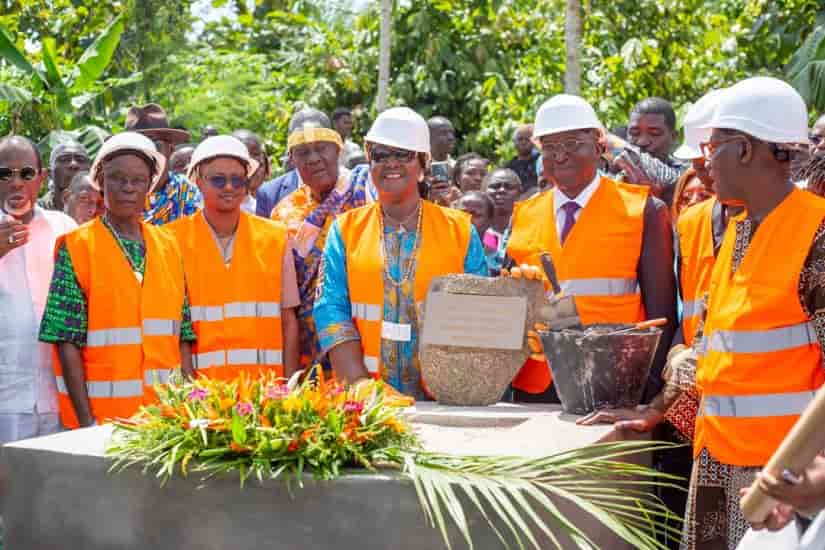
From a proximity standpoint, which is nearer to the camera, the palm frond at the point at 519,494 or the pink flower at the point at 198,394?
the palm frond at the point at 519,494

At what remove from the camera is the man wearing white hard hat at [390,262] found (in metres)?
5.19

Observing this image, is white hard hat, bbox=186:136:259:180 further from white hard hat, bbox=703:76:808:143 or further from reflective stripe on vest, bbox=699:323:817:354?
reflective stripe on vest, bbox=699:323:817:354

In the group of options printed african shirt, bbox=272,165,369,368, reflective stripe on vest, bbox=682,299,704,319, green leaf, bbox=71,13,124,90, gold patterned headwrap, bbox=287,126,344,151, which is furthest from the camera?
green leaf, bbox=71,13,124,90

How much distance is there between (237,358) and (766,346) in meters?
2.71

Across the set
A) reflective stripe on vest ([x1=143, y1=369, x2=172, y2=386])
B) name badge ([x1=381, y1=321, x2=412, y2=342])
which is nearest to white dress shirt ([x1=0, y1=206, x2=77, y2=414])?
reflective stripe on vest ([x1=143, y1=369, x2=172, y2=386])

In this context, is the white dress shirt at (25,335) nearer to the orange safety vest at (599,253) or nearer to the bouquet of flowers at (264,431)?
the bouquet of flowers at (264,431)

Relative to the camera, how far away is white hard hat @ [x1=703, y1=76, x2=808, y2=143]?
3854 millimetres

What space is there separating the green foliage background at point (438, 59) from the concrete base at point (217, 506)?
9.40 metres

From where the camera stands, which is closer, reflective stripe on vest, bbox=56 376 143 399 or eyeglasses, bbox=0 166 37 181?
reflective stripe on vest, bbox=56 376 143 399

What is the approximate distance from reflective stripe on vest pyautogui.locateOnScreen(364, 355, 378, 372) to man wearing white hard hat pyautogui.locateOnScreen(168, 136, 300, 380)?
2.40 feet

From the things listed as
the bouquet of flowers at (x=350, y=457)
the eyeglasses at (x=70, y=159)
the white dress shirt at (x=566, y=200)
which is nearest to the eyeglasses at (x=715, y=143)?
the bouquet of flowers at (x=350, y=457)

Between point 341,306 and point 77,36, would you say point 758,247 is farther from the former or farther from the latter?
point 77,36

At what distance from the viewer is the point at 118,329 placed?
17.7 feet

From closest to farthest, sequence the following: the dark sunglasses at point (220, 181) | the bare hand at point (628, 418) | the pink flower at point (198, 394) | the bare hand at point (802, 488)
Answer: the bare hand at point (802, 488)
the pink flower at point (198, 394)
the bare hand at point (628, 418)
the dark sunglasses at point (220, 181)
